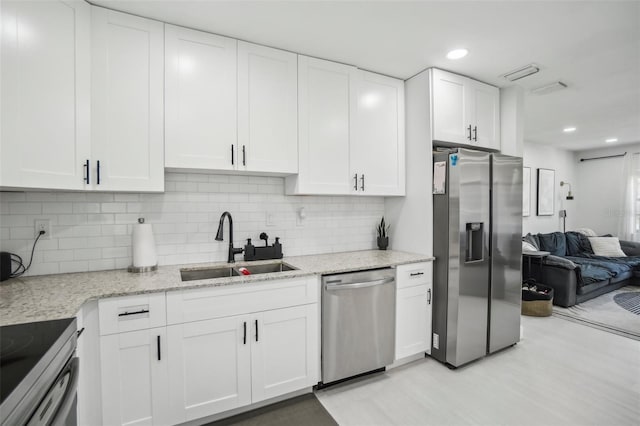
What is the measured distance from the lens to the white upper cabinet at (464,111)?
2697 millimetres

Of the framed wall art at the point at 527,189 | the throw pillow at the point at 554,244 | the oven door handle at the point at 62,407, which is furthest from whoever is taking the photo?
the framed wall art at the point at 527,189

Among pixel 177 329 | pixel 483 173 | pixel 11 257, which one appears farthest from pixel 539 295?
pixel 11 257

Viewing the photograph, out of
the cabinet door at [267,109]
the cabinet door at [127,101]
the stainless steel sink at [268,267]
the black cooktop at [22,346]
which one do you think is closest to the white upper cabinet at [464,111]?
the cabinet door at [267,109]

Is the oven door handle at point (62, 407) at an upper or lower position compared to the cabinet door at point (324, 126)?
lower

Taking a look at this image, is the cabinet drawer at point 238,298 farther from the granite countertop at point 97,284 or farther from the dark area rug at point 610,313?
the dark area rug at point 610,313

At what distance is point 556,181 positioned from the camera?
614 centimetres

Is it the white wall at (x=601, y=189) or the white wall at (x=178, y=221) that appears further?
the white wall at (x=601, y=189)

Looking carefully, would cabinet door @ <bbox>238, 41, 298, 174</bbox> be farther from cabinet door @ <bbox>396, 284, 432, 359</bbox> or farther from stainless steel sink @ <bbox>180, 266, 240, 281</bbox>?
cabinet door @ <bbox>396, 284, 432, 359</bbox>

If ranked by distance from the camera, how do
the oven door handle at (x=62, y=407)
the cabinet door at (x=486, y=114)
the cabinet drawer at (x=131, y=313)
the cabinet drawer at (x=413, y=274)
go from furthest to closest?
the cabinet door at (x=486, y=114) < the cabinet drawer at (x=413, y=274) < the cabinet drawer at (x=131, y=313) < the oven door handle at (x=62, y=407)

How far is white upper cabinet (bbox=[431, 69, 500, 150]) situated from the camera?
270cm

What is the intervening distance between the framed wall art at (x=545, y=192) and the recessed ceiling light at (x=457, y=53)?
4.53 m

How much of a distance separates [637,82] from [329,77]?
9.98ft

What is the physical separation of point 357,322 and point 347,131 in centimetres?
157

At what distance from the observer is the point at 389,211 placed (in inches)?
125
